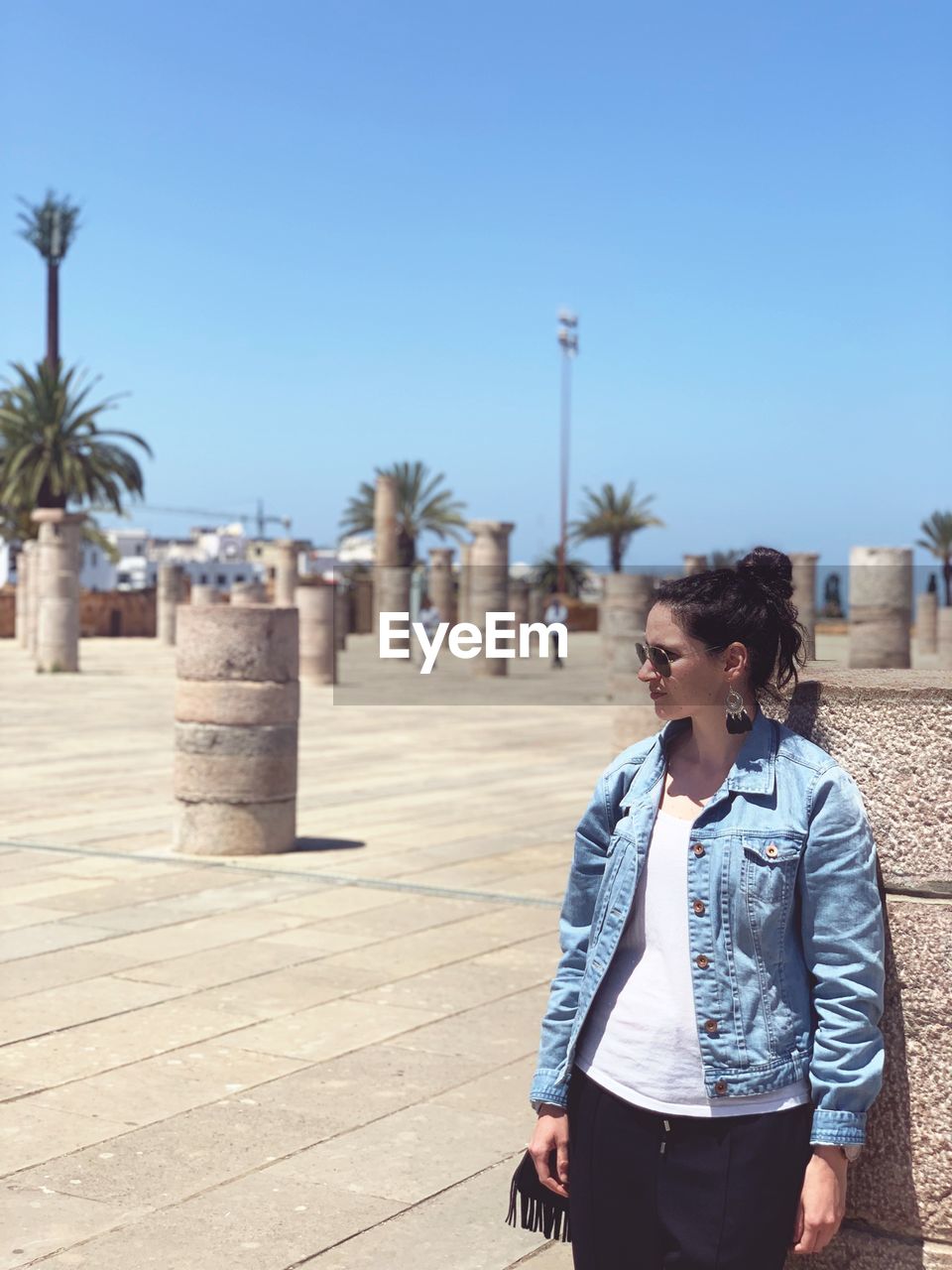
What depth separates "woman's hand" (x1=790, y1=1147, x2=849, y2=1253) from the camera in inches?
103

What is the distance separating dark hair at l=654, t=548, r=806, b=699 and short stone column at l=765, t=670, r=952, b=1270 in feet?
0.70

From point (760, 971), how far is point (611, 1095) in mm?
318

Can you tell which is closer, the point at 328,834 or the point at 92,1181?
the point at 92,1181

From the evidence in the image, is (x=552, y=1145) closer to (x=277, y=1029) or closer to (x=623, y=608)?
(x=277, y=1029)

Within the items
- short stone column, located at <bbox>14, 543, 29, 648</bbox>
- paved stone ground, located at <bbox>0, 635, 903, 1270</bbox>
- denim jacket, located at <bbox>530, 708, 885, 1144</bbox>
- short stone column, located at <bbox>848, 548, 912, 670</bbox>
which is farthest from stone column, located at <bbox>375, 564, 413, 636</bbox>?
denim jacket, located at <bbox>530, 708, 885, 1144</bbox>

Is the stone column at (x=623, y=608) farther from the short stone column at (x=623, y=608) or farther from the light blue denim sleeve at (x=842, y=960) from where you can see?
the light blue denim sleeve at (x=842, y=960)

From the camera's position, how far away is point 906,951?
295 cm

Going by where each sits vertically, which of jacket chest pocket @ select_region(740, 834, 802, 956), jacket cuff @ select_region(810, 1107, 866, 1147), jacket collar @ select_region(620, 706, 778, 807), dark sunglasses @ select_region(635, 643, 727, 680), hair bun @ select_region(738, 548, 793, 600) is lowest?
jacket cuff @ select_region(810, 1107, 866, 1147)

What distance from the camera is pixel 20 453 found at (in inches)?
1829

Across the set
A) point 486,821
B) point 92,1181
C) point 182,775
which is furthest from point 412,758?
point 92,1181

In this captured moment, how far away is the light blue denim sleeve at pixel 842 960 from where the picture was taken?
2.61m

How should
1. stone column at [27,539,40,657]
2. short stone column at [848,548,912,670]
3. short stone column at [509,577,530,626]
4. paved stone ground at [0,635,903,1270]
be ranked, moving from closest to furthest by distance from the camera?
paved stone ground at [0,635,903,1270]
short stone column at [848,548,912,670]
stone column at [27,539,40,657]
short stone column at [509,577,530,626]

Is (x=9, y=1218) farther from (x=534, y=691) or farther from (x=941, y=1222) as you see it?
(x=534, y=691)

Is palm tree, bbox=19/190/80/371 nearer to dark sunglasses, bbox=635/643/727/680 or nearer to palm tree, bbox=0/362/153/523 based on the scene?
palm tree, bbox=0/362/153/523
